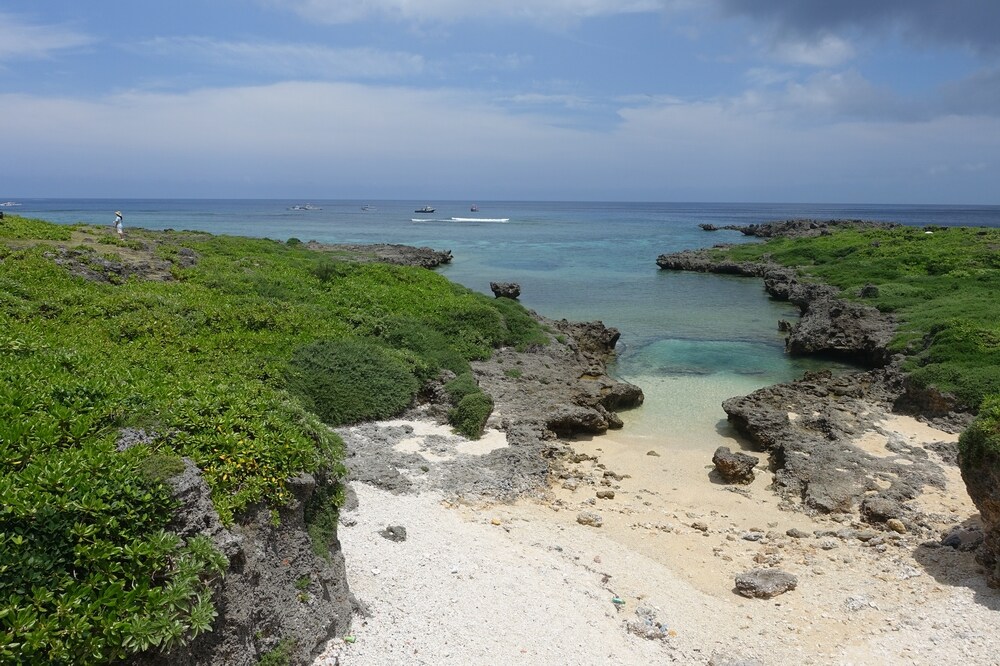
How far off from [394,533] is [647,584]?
4.83m

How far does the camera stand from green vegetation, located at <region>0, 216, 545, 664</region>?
20.0 feet

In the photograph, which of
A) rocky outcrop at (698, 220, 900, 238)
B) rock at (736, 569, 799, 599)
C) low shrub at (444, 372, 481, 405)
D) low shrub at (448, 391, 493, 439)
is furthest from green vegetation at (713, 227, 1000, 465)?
rocky outcrop at (698, 220, 900, 238)

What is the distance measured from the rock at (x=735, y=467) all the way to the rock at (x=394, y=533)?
935 centimetres

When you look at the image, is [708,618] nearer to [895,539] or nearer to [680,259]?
[895,539]

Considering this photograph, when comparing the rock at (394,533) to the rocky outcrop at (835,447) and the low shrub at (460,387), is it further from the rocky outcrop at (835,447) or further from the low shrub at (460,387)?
the rocky outcrop at (835,447)

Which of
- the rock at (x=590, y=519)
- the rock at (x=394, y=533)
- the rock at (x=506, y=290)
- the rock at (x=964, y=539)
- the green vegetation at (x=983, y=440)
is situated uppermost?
the green vegetation at (x=983, y=440)

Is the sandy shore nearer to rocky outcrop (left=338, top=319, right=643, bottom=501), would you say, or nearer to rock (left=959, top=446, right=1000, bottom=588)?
rock (left=959, top=446, right=1000, bottom=588)

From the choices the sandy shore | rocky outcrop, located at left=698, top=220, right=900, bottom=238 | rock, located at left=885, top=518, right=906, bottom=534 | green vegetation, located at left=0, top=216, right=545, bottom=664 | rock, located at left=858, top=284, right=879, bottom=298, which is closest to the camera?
green vegetation, located at left=0, top=216, right=545, bottom=664

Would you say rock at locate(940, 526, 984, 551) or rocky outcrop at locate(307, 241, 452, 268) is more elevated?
rocky outcrop at locate(307, 241, 452, 268)

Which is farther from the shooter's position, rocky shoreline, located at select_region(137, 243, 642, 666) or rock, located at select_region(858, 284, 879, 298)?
rock, located at select_region(858, 284, 879, 298)

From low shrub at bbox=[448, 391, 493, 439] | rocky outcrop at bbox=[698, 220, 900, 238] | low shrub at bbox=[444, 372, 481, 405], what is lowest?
low shrub at bbox=[448, 391, 493, 439]

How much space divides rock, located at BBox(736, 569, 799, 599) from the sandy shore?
7.1 inches

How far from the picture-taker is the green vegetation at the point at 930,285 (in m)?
22.8

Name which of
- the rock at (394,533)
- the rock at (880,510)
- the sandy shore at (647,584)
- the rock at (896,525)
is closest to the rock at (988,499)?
the sandy shore at (647,584)
